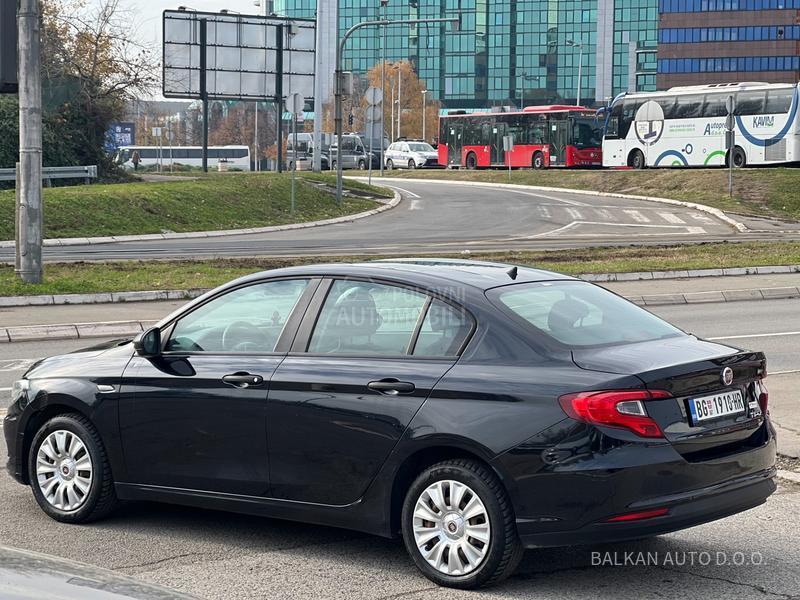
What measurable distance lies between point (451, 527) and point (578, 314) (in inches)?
47.5

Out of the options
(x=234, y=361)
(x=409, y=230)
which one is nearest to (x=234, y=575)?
(x=234, y=361)

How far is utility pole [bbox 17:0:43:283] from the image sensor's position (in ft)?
54.0

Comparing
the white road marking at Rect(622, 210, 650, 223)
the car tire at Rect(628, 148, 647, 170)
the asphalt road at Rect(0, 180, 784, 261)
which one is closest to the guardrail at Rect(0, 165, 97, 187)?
the asphalt road at Rect(0, 180, 784, 261)

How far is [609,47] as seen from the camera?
13675 centimetres

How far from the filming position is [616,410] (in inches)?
199

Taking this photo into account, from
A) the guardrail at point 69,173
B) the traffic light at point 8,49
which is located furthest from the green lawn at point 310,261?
the guardrail at point 69,173

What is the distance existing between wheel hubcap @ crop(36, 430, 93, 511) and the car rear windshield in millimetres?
2369

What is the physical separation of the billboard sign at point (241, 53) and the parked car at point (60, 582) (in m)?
46.2

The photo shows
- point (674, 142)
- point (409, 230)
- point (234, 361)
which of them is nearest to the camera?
point (234, 361)

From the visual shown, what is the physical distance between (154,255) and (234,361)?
63.8ft

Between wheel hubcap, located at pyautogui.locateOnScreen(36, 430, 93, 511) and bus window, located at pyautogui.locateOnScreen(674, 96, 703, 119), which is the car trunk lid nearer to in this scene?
wheel hubcap, located at pyautogui.locateOnScreen(36, 430, 93, 511)

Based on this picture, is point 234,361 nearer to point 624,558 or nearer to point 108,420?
point 108,420

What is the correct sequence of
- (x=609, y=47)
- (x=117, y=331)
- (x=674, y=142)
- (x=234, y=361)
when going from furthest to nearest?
(x=609, y=47) < (x=674, y=142) < (x=117, y=331) < (x=234, y=361)

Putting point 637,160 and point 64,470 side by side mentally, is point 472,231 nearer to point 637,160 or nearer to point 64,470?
point 637,160
